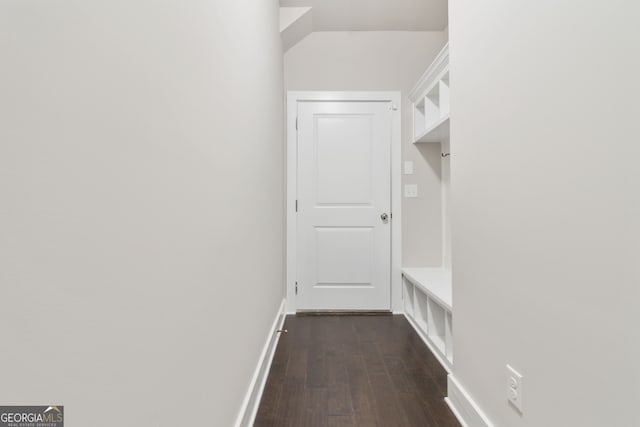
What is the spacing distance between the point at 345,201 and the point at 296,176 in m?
0.52

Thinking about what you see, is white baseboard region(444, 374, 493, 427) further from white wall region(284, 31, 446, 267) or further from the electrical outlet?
white wall region(284, 31, 446, 267)

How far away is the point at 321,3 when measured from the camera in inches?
111

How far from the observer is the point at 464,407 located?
5.08 feet

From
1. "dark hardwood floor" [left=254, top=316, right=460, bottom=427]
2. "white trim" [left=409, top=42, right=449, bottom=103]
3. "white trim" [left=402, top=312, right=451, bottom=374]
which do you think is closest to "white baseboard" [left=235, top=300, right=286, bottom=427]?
"dark hardwood floor" [left=254, top=316, right=460, bottom=427]

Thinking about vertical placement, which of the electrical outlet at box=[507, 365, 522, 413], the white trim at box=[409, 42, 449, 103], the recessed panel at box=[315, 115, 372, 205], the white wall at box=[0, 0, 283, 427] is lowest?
the electrical outlet at box=[507, 365, 522, 413]

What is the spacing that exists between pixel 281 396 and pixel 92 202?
1.61 metres

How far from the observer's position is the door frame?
10.5ft

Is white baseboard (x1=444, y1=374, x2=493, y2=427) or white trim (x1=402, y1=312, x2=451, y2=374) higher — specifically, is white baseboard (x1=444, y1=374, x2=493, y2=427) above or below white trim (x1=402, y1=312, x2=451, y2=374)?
above

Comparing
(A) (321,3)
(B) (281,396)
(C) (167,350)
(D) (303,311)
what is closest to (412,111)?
(A) (321,3)

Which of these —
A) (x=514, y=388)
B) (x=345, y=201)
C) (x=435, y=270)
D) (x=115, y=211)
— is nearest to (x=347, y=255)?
(x=345, y=201)

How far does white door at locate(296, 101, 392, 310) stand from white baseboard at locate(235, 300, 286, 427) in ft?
2.72

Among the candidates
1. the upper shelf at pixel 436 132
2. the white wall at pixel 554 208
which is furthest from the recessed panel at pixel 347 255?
the white wall at pixel 554 208

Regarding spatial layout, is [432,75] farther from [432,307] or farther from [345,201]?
[432,307]

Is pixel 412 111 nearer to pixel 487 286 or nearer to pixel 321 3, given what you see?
pixel 321 3
